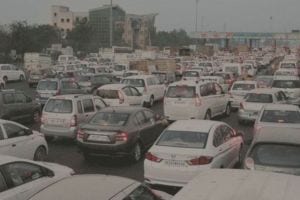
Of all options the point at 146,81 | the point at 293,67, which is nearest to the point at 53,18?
the point at 293,67

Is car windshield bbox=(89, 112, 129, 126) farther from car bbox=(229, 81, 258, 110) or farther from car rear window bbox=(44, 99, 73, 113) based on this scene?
car bbox=(229, 81, 258, 110)

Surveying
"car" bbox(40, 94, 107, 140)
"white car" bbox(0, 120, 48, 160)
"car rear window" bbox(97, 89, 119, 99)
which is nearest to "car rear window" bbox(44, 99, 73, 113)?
"car" bbox(40, 94, 107, 140)

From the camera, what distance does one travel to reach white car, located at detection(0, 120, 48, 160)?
1195 centimetres

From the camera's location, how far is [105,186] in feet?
18.7

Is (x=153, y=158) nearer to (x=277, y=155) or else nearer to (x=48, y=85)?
(x=277, y=155)

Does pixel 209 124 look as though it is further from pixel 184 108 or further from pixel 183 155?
pixel 184 108

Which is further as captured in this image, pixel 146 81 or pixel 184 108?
pixel 146 81

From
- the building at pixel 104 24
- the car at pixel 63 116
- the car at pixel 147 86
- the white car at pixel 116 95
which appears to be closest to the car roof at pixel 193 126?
the car at pixel 63 116

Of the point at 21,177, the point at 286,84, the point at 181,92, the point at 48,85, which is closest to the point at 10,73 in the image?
the point at 48,85

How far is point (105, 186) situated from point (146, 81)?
22.0 meters

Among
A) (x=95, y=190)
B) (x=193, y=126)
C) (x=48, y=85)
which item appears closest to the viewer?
(x=95, y=190)

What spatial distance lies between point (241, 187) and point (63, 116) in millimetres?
12003

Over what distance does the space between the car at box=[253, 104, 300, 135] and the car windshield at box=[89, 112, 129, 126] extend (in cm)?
398

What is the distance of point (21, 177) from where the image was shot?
327 inches
